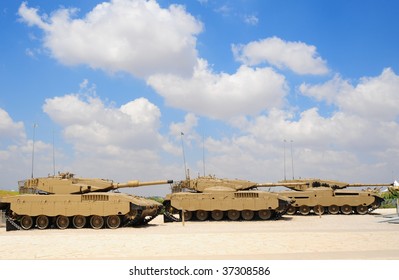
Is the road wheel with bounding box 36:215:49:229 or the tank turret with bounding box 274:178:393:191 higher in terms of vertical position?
the tank turret with bounding box 274:178:393:191

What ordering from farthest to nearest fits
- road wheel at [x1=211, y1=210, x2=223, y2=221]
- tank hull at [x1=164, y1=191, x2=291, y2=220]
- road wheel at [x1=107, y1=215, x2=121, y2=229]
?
road wheel at [x1=211, y1=210, x2=223, y2=221]
tank hull at [x1=164, y1=191, x2=291, y2=220]
road wheel at [x1=107, y1=215, x2=121, y2=229]

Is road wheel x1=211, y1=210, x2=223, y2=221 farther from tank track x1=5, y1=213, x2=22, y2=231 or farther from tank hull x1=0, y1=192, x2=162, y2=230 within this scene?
tank track x1=5, y1=213, x2=22, y2=231

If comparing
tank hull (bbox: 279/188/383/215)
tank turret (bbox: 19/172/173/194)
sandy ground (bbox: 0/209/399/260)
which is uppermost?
tank turret (bbox: 19/172/173/194)

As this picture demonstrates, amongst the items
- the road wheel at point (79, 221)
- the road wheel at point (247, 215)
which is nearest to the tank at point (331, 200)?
the road wheel at point (247, 215)

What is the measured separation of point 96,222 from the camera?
31.1 metres

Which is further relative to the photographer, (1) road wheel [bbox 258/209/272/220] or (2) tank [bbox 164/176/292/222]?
(1) road wheel [bbox 258/209/272/220]

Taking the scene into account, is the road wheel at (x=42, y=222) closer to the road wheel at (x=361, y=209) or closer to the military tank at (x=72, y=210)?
the military tank at (x=72, y=210)

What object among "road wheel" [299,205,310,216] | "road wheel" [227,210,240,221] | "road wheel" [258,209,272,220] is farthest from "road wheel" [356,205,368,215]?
"road wheel" [227,210,240,221]

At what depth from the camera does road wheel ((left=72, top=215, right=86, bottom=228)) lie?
1228 inches

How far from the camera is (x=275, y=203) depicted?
3738 cm

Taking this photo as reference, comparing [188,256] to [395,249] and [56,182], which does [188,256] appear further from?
[56,182]

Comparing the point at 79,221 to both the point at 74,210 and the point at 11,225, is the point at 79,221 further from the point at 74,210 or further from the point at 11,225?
the point at 11,225

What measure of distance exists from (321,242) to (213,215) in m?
20.8

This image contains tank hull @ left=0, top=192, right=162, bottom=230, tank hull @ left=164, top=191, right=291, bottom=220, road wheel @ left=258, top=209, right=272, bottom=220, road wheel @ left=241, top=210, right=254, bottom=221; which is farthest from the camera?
road wheel @ left=241, top=210, right=254, bottom=221
